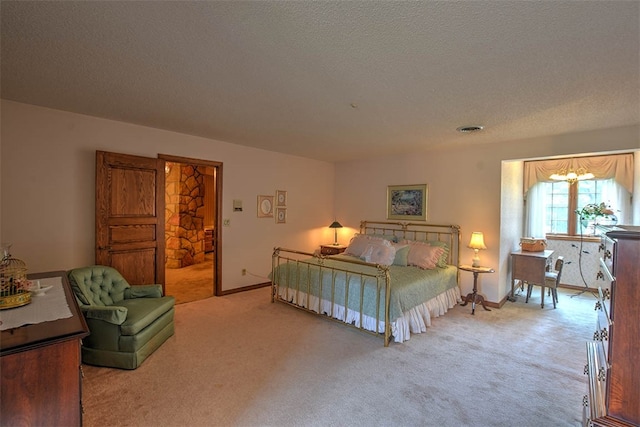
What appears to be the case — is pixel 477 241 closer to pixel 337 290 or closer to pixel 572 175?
pixel 572 175

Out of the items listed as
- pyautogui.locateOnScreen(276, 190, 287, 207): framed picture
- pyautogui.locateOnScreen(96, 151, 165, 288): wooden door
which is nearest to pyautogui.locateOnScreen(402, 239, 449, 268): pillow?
pyautogui.locateOnScreen(276, 190, 287, 207): framed picture

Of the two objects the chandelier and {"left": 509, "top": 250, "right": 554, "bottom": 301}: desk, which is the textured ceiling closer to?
the chandelier

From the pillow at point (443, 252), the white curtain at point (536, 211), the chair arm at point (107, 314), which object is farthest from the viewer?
the white curtain at point (536, 211)

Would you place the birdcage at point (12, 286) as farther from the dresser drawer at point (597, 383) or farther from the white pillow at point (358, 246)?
the white pillow at point (358, 246)

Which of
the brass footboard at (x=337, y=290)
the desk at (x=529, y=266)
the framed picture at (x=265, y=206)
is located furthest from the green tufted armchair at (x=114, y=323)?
the desk at (x=529, y=266)

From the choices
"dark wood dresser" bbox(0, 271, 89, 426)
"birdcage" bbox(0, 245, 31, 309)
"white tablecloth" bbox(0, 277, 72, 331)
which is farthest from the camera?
"birdcage" bbox(0, 245, 31, 309)

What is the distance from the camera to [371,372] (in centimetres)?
267

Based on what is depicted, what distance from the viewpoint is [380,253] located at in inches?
180

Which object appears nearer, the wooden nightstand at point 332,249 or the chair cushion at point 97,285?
the chair cushion at point 97,285

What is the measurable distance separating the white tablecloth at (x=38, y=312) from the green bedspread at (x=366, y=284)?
8.57ft

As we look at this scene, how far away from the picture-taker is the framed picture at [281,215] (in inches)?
224

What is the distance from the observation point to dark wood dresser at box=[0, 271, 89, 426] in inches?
46.3

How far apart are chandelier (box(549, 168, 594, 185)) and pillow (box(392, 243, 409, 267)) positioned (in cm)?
288

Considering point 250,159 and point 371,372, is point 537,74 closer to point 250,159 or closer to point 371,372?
point 371,372
